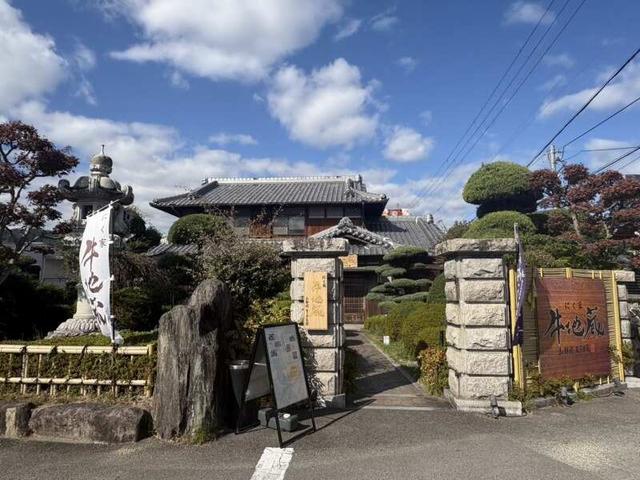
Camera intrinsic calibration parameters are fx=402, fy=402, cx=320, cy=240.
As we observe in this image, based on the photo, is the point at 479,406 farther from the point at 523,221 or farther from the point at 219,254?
the point at 523,221

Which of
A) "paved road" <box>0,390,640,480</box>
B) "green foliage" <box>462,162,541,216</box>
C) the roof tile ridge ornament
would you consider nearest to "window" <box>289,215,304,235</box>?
the roof tile ridge ornament

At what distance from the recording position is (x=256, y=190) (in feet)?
98.2

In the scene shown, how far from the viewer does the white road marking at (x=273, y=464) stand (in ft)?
14.5

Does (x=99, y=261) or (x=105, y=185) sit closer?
(x=99, y=261)

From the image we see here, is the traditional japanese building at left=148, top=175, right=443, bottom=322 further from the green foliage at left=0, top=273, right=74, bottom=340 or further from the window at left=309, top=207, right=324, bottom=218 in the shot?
the green foliage at left=0, top=273, right=74, bottom=340

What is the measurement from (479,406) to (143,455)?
Answer: 4939mm

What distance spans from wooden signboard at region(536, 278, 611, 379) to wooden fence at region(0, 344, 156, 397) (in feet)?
21.6

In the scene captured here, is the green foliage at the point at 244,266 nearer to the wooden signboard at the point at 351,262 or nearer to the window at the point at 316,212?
the wooden signboard at the point at 351,262

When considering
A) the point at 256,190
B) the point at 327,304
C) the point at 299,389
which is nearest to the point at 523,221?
the point at 327,304

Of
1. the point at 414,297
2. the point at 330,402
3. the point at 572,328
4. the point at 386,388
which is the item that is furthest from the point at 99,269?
the point at 414,297

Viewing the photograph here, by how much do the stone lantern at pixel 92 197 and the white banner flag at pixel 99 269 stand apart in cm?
382

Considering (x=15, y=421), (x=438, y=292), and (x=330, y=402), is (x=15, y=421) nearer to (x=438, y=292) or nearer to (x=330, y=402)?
(x=330, y=402)

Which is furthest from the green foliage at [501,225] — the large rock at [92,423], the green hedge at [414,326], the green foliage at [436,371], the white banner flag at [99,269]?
the large rock at [92,423]

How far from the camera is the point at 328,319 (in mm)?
6824
